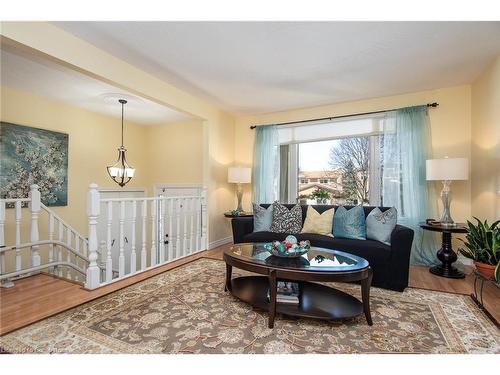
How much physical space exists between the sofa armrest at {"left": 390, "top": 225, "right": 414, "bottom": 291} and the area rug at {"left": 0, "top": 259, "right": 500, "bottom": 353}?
0.54 feet

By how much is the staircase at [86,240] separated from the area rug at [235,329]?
0.62m

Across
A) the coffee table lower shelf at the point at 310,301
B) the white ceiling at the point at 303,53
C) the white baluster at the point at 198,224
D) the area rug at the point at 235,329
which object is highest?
the white ceiling at the point at 303,53

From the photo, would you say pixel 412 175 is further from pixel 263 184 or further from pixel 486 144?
pixel 263 184

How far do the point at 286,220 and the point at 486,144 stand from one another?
100 inches

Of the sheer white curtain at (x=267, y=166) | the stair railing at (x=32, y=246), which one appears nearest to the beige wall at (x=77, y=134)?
the stair railing at (x=32, y=246)

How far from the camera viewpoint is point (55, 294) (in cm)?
239

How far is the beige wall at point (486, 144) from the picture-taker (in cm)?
279

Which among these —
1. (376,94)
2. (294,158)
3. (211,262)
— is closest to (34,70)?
(211,262)

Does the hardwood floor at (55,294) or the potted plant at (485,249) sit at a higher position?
the potted plant at (485,249)

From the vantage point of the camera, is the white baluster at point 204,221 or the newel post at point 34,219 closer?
the newel post at point 34,219

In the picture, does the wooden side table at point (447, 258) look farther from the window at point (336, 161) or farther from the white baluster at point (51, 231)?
the white baluster at point (51, 231)
